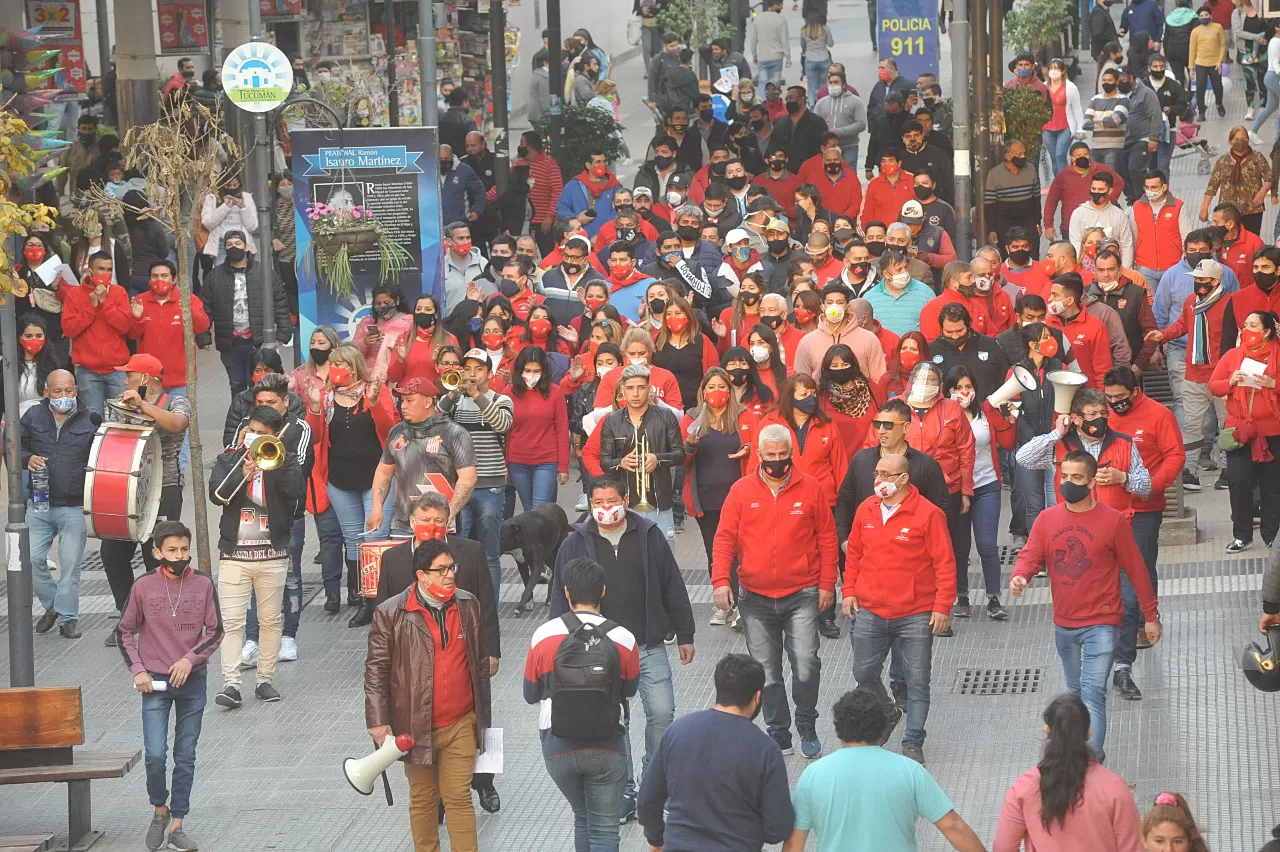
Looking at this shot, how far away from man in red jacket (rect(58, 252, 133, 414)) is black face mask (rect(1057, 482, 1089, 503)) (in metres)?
8.58

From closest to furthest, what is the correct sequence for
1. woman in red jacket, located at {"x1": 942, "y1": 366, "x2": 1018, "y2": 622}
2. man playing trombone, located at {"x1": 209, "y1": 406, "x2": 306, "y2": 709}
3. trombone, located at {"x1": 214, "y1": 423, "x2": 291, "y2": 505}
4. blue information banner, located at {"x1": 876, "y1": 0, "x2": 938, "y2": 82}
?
trombone, located at {"x1": 214, "y1": 423, "x2": 291, "y2": 505}
man playing trombone, located at {"x1": 209, "y1": 406, "x2": 306, "y2": 709}
woman in red jacket, located at {"x1": 942, "y1": 366, "x2": 1018, "y2": 622}
blue information banner, located at {"x1": 876, "y1": 0, "x2": 938, "y2": 82}

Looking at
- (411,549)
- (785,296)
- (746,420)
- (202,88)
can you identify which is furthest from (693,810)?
(202,88)

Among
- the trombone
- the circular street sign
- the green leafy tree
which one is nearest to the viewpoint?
the trombone

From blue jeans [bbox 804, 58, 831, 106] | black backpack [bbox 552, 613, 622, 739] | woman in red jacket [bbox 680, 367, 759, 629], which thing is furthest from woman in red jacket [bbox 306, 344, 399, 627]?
blue jeans [bbox 804, 58, 831, 106]

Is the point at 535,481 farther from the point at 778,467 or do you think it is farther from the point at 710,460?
the point at 778,467

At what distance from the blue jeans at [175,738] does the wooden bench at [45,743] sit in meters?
0.13

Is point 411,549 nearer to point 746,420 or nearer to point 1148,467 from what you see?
point 746,420

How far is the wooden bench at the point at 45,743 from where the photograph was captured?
966cm

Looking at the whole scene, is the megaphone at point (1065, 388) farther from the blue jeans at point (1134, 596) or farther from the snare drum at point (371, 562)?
the snare drum at point (371, 562)

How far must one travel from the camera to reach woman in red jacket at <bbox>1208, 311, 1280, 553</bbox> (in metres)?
12.9

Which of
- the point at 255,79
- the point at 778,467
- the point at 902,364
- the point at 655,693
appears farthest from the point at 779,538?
the point at 255,79

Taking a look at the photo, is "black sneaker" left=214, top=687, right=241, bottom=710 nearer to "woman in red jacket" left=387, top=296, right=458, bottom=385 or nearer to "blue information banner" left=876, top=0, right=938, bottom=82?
"woman in red jacket" left=387, top=296, right=458, bottom=385

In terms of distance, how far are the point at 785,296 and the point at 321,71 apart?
1331 centimetres

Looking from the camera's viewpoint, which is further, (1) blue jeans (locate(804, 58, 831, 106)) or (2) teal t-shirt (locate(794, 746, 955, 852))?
(1) blue jeans (locate(804, 58, 831, 106))
